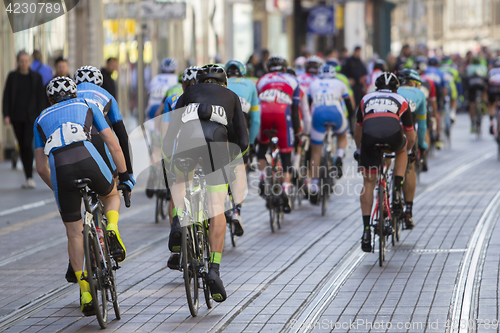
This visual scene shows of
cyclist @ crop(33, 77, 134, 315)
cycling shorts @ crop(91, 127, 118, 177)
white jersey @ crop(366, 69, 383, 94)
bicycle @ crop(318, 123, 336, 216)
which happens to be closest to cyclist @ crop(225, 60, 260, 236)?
cycling shorts @ crop(91, 127, 118, 177)

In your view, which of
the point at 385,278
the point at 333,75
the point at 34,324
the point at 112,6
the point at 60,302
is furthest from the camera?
the point at 112,6

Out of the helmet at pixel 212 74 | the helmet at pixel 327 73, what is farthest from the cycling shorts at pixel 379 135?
the helmet at pixel 327 73

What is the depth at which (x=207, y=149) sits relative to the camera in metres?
6.80

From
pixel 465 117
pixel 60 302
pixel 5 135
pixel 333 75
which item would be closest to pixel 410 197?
pixel 333 75

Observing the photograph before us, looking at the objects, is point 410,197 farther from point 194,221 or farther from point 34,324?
point 34,324

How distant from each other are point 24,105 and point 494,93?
10093 millimetres

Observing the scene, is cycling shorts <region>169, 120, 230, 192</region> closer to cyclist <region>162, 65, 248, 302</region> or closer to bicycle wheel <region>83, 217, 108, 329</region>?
cyclist <region>162, 65, 248, 302</region>

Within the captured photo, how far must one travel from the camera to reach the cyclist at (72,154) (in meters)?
6.45

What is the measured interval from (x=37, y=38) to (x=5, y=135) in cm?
252

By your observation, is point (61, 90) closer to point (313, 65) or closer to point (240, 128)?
point (240, 128)

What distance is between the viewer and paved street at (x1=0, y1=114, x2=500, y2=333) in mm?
6637

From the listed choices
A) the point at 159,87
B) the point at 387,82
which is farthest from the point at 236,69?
the point at 159,87

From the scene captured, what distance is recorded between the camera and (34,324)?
22.0 feet

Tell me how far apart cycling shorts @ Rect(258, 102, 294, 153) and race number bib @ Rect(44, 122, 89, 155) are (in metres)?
5.17
